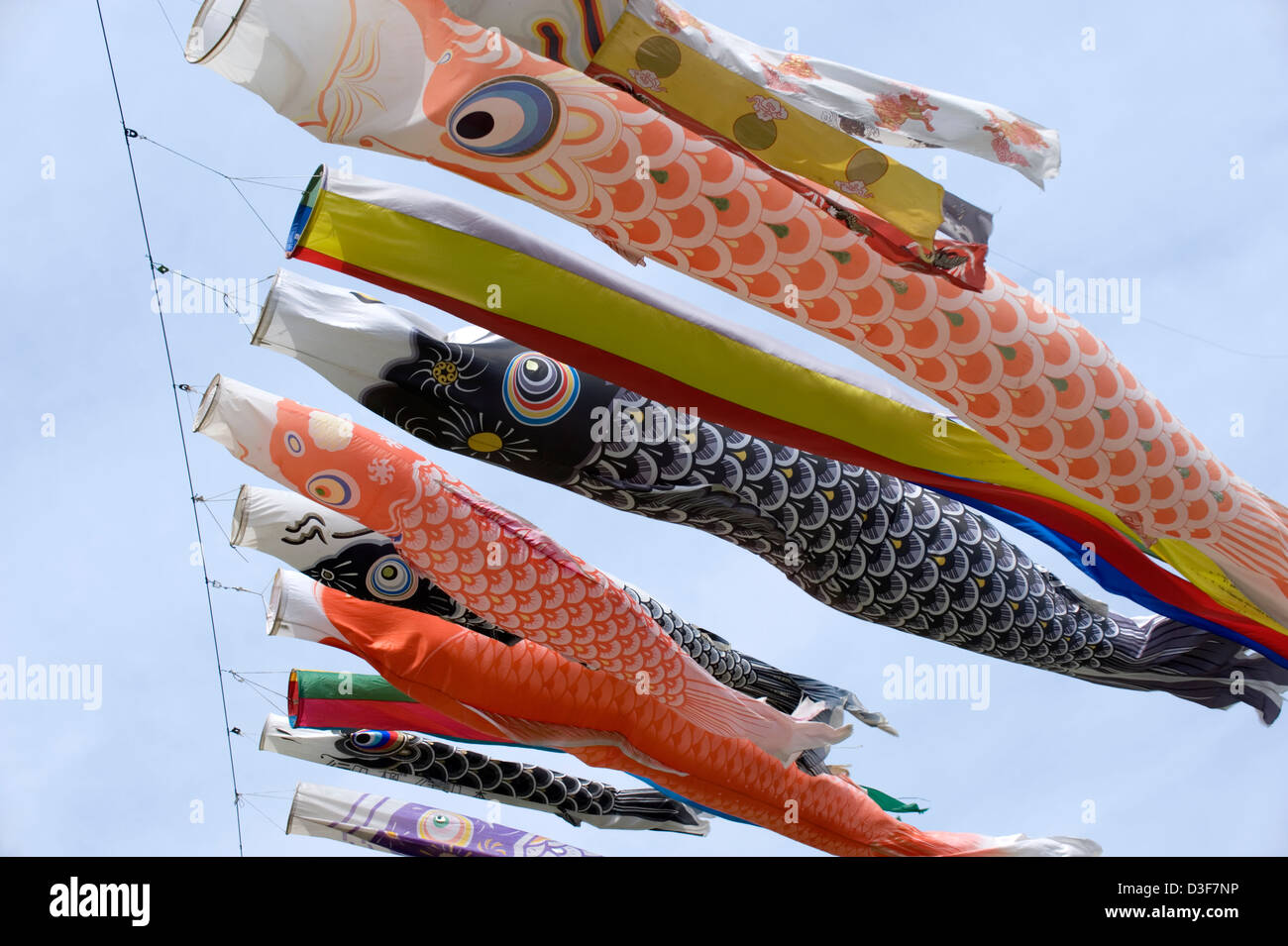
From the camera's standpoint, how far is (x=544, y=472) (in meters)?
5.16

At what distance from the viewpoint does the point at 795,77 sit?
3.77 meters

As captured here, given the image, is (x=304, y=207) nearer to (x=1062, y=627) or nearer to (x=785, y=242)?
(x=785, y=242)

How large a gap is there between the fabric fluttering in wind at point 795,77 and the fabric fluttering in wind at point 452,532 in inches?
76.9

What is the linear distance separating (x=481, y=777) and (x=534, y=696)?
1.29 metres

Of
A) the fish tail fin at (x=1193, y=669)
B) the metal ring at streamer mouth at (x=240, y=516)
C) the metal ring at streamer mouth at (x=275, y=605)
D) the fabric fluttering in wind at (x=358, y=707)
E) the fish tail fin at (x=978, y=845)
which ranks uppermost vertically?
the metal ring at streamer mouth at (x=240, y=516)

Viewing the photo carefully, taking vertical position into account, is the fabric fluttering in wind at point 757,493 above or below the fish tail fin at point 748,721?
above

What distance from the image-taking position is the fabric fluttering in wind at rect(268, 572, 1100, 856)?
5785 mm

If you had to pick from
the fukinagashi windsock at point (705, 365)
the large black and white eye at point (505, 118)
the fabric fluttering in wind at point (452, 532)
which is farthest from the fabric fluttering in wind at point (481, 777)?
the large black and white eye at point (505, 118)

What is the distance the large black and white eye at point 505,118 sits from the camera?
12.0ft

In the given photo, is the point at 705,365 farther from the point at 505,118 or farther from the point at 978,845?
the point at 978,845

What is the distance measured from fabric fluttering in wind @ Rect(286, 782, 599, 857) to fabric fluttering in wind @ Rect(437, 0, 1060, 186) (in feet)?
14.7

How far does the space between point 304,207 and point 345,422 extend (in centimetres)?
113

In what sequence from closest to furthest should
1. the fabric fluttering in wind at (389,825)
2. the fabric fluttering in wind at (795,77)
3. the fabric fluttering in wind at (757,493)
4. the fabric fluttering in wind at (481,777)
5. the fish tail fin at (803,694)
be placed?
the fabric fluttering in wind at (795,77), the fabric fluttering in wind at (757,493), the fish tail fin at (803,694), the fabric fluttering in wind at (481,777), the fabric fluttering in wind at (389,825)

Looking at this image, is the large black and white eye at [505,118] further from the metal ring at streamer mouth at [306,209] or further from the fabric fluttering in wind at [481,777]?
the fabric fluttering in wind at [481,777]
